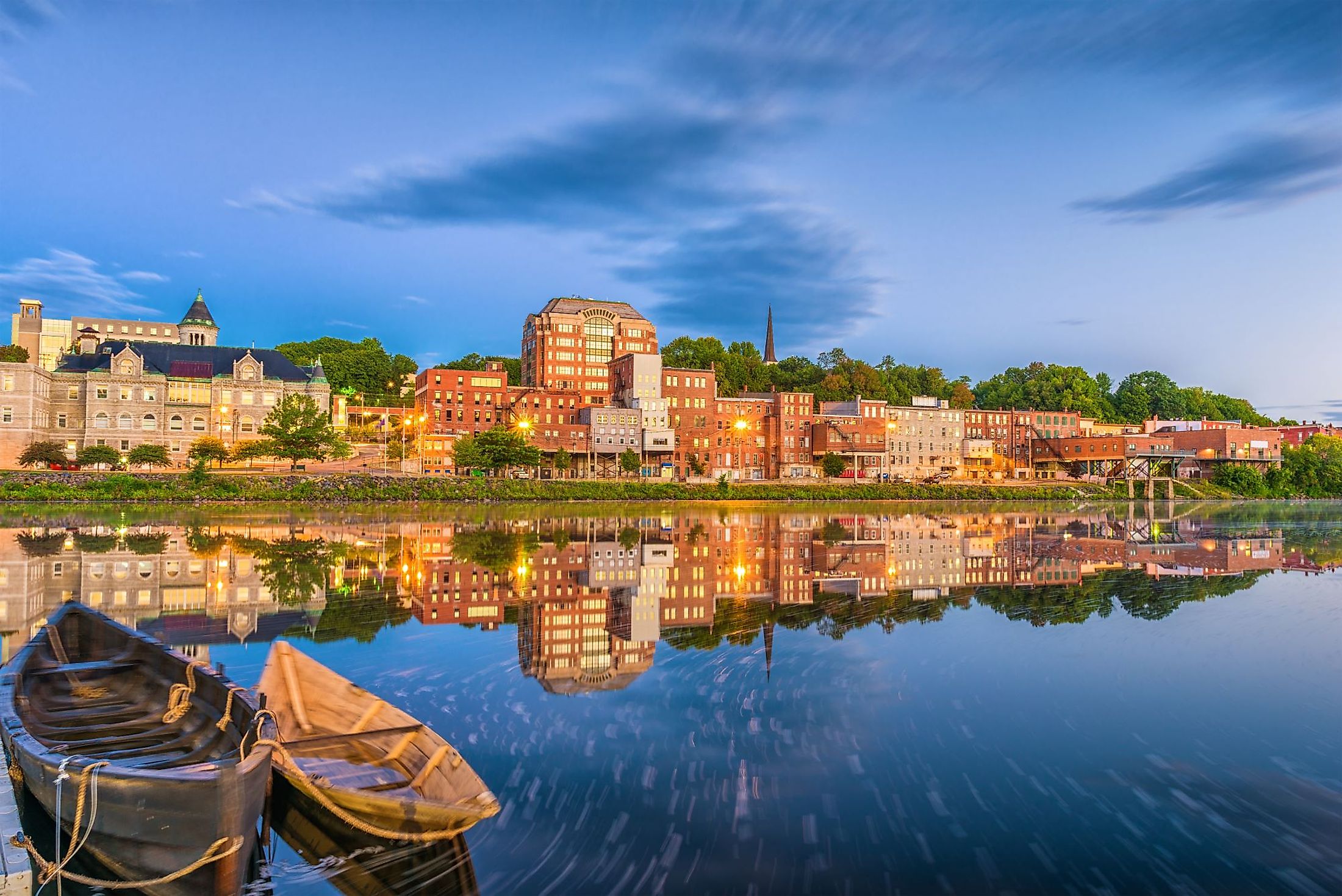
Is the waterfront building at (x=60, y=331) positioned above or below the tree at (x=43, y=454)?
above

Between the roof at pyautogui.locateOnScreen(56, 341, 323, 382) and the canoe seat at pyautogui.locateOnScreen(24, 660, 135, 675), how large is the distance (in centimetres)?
10021

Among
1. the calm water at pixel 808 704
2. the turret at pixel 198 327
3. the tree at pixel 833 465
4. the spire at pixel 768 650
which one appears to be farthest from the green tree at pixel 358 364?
the spire at pixel 768 650

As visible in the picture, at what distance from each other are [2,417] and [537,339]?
6451 cm

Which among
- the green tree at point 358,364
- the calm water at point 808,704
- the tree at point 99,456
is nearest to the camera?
the calm water at point 808,704

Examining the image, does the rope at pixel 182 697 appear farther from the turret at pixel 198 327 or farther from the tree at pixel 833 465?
the turret at pixel 198 327

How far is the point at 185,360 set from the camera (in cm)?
10019

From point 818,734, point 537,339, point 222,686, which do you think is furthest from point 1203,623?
point 537,339

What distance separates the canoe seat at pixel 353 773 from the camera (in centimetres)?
813

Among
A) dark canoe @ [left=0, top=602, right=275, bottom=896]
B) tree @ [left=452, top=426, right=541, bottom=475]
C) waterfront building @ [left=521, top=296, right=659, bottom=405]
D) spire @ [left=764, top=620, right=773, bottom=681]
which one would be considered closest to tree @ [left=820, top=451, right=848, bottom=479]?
waterfront building @ [left=521, top=296, right=659, bottom=405]

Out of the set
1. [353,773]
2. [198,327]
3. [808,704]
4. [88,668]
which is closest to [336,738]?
[353,773]

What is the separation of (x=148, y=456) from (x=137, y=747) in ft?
282

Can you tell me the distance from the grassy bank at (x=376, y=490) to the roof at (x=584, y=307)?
39.6 metres

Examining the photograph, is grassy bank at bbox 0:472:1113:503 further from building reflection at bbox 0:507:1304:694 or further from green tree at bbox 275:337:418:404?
green tree at bbox 275:337:418:404

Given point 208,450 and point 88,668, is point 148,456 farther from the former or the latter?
point 88,668
